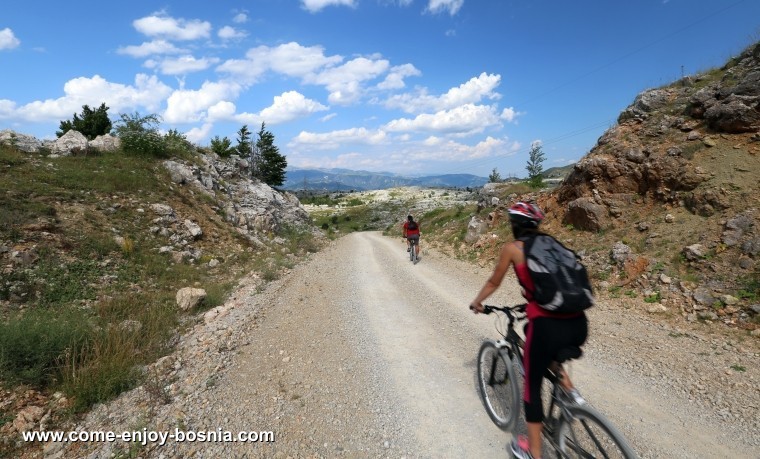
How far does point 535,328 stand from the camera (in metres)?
3.51

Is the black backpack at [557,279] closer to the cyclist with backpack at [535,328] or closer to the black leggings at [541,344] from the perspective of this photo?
the cyclist with backpack at [535,328]

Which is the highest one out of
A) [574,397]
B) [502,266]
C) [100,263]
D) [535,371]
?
[502,266]

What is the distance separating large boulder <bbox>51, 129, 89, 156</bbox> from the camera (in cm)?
1903

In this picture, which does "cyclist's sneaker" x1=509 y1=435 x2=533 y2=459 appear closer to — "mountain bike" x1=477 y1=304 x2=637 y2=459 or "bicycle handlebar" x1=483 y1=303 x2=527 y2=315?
"mountain bike" x1=477 y1=304 x2=637 y2=459

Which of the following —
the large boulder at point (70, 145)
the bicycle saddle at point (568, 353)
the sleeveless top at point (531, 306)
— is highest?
the large boulder at point (70, 145)

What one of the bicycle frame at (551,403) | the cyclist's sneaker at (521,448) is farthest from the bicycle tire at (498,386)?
the cyclist's sneaker at (521,448)

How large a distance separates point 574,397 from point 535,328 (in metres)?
0.73

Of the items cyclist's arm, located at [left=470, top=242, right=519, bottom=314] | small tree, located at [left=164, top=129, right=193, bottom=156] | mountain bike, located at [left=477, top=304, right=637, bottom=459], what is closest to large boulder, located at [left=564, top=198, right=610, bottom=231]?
mountain bike, located at [left=477, top=304, right=637, bottom=459]

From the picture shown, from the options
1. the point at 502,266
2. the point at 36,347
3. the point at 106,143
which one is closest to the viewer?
the point at 502,266

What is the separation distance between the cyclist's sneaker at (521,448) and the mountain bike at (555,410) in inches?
10.0

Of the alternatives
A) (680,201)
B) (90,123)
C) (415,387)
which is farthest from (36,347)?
(90,123)

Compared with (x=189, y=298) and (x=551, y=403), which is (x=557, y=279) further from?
(x=189, y=298)

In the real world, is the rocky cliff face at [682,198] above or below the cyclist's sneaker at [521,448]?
above

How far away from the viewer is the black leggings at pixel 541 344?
342 cm
